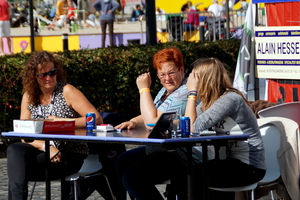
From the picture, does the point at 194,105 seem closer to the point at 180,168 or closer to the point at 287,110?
the point at 180,168

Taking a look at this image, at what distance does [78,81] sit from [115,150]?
3288 millimetres

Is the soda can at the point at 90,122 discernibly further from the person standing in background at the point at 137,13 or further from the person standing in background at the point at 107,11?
the person standing in background at the point at 137,13

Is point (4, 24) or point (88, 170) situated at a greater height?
point (4, 24)

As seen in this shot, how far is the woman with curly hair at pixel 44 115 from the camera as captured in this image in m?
4.55

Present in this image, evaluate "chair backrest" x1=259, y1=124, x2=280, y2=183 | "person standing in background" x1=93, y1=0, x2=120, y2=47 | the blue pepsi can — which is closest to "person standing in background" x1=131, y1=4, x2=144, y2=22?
"person standing in background" x1=93, y1=0, x2=120, y2=47

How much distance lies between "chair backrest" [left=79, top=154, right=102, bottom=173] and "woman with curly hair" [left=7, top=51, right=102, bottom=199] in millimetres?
55

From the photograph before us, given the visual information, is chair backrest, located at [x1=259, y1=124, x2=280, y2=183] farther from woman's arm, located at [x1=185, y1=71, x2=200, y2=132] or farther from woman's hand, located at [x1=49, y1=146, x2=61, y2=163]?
woman's hand, located at [x1=49, y1=146, x2=61, y2=163]

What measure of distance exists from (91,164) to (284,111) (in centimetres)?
165

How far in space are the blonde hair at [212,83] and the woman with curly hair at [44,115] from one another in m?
0.98

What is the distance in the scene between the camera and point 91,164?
4.72m

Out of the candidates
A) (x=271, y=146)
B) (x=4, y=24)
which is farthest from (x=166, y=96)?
(x=4, y=24)

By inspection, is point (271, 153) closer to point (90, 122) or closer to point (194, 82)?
point (194, 82)

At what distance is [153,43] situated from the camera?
31.6 feet

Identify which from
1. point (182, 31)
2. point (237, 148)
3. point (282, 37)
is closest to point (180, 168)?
point (237, 148)
